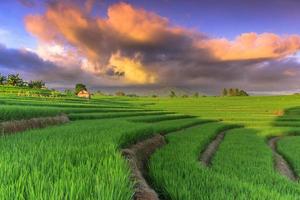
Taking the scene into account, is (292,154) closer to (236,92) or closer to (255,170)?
(255,170)

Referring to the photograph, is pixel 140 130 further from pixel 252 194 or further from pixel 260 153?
pixel 252 194

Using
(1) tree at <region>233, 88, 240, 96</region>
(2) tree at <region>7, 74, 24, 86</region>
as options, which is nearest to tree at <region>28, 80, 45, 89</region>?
(2) tree at <region>7, 74, 24, 86</region>

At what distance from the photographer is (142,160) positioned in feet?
37.8

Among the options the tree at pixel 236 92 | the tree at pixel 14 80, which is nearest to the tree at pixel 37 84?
the tree at pixel 14 80

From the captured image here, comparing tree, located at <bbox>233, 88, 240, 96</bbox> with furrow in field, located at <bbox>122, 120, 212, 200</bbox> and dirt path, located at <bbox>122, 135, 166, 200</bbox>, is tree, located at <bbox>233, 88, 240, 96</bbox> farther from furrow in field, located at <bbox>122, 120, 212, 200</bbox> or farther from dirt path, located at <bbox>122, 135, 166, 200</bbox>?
dirt path, located at <bbox>122, 135, 166, 200</bbox>

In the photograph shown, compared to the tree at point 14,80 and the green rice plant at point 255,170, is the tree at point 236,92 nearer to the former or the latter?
the tree at point 14,80

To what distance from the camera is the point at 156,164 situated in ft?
32.1

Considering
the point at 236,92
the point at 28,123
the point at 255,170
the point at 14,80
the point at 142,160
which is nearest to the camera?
the point at 255,170

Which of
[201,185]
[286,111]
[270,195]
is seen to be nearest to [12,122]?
[201,185]

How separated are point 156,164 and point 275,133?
20.7 m

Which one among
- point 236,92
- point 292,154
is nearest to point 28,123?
point 292,154

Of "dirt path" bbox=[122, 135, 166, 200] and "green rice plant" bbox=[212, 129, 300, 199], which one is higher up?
"dirt path" bbox=[122, 135, 166, 200]

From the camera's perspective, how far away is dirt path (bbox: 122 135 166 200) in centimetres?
607

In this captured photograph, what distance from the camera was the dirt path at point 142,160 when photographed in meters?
6.07
